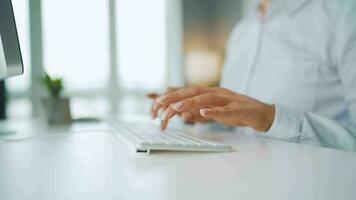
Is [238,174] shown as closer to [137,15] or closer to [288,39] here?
[288,39]

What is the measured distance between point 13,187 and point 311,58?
90 cm

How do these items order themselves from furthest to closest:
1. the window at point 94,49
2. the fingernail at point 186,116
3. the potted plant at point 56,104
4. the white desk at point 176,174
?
the window at point 94,49 → the potted plant at point 56,104 → the fingernail at point 186,116 → the white desk at point 176,174

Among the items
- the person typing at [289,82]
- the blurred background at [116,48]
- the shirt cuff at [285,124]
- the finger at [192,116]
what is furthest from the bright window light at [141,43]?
the shirt cuff at [285,124]

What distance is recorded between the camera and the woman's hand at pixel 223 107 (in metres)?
0.69

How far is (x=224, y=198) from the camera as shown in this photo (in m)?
0.33

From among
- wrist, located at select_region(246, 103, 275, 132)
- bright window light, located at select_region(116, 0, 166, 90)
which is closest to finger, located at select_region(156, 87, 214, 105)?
wrist, located at select_region(246, 103, 275, 132)

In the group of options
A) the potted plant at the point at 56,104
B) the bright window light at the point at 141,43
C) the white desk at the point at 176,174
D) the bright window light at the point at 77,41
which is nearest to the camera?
the white desk at the point at 176,174

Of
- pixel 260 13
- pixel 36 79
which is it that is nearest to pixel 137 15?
pixel 36 79

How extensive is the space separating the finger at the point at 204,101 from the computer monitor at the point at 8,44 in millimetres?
350

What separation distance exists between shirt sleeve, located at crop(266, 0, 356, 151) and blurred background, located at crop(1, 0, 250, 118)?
2689 millimetres

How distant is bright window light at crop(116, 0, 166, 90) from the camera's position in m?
3.86

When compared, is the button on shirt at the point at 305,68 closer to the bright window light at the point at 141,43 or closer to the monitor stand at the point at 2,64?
the monitor stand at the point at 2,64

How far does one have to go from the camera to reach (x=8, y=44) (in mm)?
721

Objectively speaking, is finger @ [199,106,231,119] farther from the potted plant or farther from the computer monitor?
the potted plant
